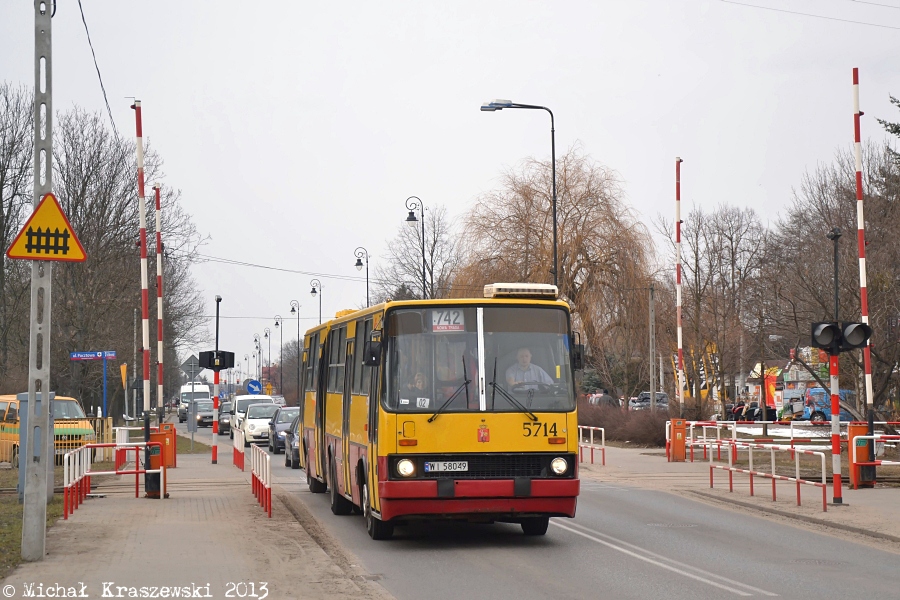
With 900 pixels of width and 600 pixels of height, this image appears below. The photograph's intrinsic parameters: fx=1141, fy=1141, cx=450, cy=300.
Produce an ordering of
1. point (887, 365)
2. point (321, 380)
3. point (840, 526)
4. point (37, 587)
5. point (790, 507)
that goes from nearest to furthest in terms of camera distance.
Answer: point (37, 587), point (840, 526), point (790, 507), point (321, 380), point (887, 365)

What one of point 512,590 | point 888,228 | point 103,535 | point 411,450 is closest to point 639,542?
point 411,450

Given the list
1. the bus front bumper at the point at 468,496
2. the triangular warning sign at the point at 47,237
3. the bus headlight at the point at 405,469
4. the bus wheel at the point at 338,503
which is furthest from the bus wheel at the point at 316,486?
the triangular warning sign at the point at 47,237

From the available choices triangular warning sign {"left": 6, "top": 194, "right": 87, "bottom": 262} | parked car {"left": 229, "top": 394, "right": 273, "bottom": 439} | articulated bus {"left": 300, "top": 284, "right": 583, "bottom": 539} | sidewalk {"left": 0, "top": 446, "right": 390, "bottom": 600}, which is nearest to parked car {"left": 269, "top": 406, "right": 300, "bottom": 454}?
parked car {"left": 229, "top": 394, "right": 273, "bottom": 439}

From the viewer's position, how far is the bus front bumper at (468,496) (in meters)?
12.8

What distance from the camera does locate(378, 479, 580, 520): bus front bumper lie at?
12844 mm

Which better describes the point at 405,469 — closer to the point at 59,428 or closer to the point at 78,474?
the point at 78,474

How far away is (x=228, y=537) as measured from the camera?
13.4m

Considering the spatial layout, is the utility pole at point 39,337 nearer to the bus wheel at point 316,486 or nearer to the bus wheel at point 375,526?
the bus wheel at point 375,526

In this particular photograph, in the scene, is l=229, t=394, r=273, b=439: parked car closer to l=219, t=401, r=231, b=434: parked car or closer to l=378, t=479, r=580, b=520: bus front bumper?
l=219, t=401, r=231, b=434: parked car

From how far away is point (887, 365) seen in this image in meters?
32.1

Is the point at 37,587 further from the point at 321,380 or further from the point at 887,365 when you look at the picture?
the point at 887,365

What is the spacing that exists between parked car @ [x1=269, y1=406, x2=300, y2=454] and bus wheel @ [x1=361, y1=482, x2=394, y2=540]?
71.0 ft

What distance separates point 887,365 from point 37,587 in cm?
2749

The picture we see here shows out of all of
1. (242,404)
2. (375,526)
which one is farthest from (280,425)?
(375,526)
